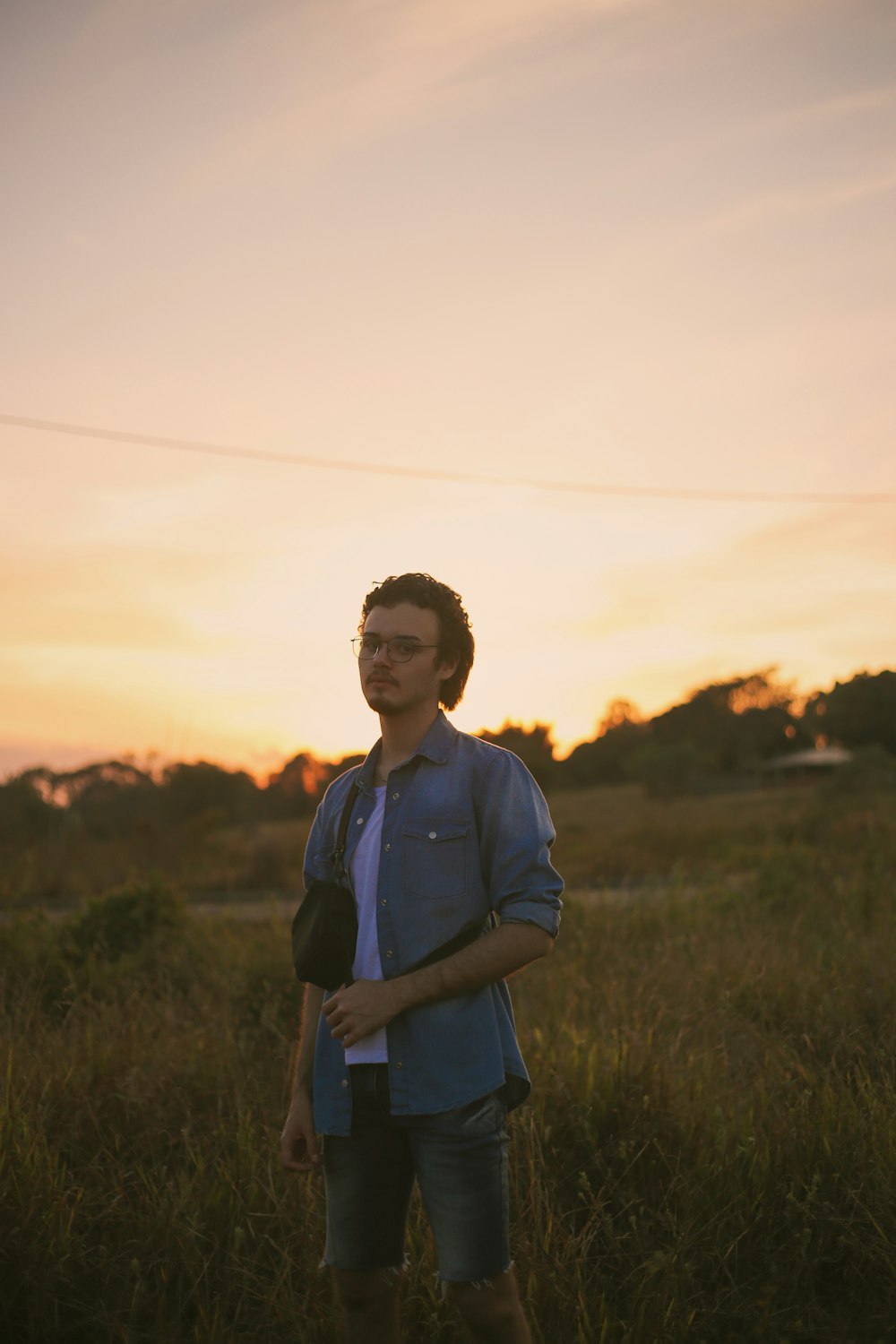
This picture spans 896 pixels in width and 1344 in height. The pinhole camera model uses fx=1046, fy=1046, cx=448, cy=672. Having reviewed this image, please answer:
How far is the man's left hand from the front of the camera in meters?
2.34

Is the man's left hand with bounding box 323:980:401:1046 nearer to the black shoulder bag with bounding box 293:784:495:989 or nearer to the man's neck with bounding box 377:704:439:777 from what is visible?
the black shoulder bag with bounding box 293:784:495:989

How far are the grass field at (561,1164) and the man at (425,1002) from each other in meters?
0.78

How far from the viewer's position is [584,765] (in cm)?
6588

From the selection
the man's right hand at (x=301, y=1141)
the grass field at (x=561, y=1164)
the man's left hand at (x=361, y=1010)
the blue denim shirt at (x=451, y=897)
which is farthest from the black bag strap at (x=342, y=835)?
the grass field at (x=561, y=1164)

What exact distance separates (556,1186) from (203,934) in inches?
192

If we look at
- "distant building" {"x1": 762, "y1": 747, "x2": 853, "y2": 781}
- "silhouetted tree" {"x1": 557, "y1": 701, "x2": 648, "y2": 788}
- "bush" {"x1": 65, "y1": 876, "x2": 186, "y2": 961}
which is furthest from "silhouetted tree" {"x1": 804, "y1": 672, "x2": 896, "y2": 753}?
"bush" {"x1": 65, "y1": 876, "x2": 186, "y2": 961}

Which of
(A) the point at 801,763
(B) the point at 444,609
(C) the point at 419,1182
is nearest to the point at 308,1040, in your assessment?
(C) the point at 419,1182

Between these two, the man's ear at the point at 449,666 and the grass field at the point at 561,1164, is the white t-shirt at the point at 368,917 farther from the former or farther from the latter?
the grass field at the point at 561,1164

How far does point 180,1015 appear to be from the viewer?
5.69 metres

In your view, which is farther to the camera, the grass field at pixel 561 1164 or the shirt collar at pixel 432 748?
the grass field at pixel 561 1164

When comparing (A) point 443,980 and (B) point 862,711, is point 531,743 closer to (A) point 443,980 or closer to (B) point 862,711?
(B) point 862,711

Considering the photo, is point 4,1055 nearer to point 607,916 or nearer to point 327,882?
point 327,882

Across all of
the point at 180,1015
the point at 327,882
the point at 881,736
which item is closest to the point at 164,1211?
the point at 327,882

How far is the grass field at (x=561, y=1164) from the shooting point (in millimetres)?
3135
